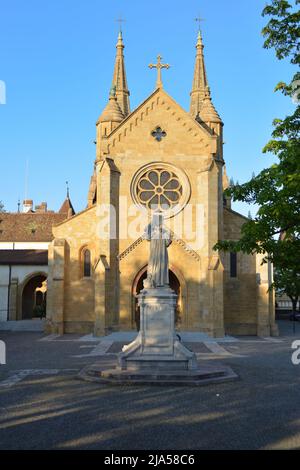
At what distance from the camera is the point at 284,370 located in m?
16.1

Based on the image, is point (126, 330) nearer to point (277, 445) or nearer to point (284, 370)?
point (284, 370)

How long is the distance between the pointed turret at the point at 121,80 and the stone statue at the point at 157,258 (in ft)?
92.2

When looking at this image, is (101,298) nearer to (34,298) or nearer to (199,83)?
(34,298)

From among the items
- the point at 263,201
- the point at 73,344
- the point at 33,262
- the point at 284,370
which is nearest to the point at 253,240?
the point at 263,201

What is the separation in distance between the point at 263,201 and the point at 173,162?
66.7ft

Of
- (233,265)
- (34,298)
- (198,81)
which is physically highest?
(198,81)

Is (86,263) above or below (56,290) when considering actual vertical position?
above

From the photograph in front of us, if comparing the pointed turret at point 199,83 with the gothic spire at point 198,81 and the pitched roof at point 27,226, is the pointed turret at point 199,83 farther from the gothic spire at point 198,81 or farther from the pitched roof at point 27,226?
the pitched roof at point 27,226

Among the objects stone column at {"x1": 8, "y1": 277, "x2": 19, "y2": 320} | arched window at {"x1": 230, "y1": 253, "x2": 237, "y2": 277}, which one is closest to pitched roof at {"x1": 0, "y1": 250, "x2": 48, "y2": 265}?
stone column at {"x1": 8, "y1": 277, "x2": 19, "y2": 320}

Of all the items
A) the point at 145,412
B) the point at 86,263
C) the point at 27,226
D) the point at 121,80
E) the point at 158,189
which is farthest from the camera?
the point at 27,226

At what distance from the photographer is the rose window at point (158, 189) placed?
101 feet

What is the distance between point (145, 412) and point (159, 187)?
21978 millimetres

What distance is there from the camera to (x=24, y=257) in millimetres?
44000

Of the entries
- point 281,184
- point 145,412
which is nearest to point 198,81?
point 281,184
